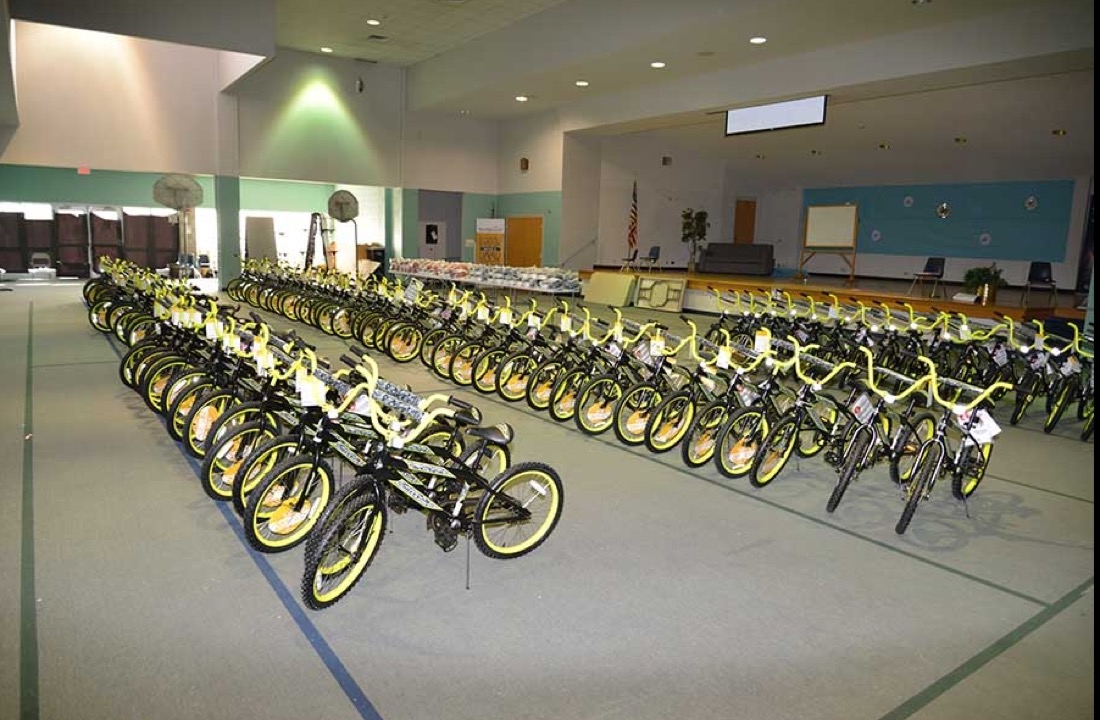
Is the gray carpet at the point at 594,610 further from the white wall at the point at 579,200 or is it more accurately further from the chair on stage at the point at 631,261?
the chair on stage at the point at 631,261

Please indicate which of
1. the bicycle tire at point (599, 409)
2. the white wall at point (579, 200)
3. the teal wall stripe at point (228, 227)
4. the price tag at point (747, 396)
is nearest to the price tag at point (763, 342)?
the price tag at point (747, 396)

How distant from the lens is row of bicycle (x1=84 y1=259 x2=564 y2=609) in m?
2.75

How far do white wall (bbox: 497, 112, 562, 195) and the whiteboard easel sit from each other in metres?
5.08

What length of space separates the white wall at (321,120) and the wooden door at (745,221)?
9.95 metres

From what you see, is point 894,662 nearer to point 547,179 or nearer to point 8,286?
point 547,179

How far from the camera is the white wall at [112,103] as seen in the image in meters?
12.4

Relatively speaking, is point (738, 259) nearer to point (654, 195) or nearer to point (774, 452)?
point (654, 195)

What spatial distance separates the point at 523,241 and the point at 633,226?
2.71 m

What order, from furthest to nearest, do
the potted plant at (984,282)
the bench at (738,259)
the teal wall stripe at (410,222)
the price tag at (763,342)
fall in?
the bench at (738,259) → the teal wall stripe at (410,222) → the potted plant at (984,282) → the price tag at (763,342)

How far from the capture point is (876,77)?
368 inches

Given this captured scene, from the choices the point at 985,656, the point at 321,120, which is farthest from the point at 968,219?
the point at 985,656

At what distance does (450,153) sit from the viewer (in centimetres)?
1616

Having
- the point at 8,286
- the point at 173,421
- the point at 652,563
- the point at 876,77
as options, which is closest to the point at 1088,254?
the point at 876,77

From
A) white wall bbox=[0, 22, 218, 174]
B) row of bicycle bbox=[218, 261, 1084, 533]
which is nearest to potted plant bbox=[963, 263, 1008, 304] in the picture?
row of bicycle bbox=[218, 261, 1084, 533]
